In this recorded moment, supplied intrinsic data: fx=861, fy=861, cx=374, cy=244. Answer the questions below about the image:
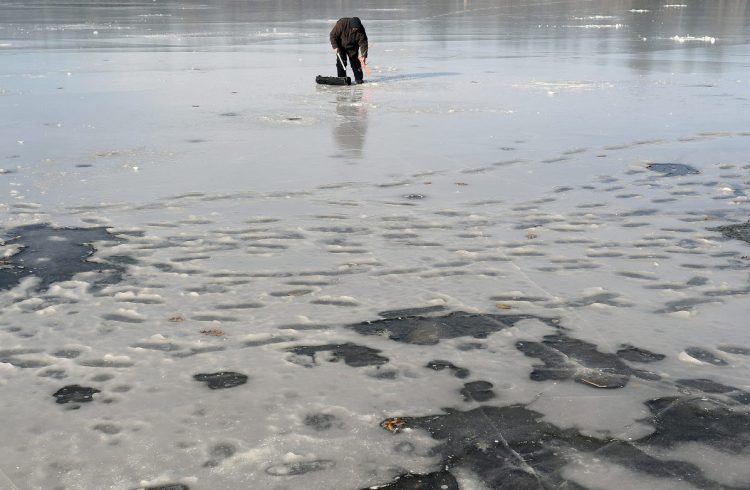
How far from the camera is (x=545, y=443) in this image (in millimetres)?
3637

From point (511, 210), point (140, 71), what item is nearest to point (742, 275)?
point (511, 210)

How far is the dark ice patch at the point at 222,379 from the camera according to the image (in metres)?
4.18

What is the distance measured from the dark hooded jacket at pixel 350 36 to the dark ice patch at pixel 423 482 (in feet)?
43.4

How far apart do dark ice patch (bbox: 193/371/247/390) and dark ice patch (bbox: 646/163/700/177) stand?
5.93 metres

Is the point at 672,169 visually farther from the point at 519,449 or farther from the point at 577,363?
the point at 519,449

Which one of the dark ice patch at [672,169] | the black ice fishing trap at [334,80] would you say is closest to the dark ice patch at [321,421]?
the dark ice patch at [672,169]

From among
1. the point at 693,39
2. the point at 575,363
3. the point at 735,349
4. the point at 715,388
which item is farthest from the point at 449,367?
the point at 693,39

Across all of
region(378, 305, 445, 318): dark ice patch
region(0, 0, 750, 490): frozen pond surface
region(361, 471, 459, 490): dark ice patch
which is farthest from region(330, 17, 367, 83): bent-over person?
region(361, 471, 459, 490): dark ice patch

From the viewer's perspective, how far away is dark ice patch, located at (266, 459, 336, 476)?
135 inches

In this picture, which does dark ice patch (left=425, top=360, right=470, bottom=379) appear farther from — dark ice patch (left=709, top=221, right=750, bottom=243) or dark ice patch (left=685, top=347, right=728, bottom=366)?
dark ice patch (left=709, top=221, right=750, bottom=243)

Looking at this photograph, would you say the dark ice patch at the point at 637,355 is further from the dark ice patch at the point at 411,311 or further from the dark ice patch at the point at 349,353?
the dark ice patch at the point at 349,353

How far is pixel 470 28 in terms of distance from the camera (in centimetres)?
3441

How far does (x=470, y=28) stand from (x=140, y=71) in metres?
18.7

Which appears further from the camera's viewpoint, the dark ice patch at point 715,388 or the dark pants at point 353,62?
the dark pants at point 353,62
